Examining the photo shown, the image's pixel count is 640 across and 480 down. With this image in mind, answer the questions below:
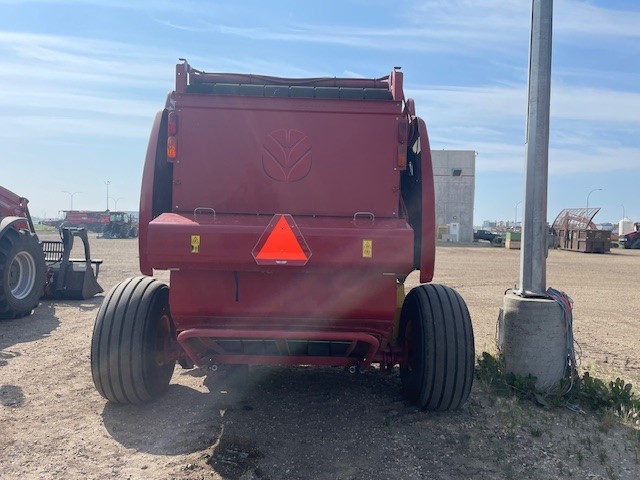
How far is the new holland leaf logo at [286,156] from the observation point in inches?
178

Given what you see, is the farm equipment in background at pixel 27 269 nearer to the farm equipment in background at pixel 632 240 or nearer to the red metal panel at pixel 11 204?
the red metal panel at pixel 11 204

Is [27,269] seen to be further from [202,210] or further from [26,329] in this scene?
[202,210]

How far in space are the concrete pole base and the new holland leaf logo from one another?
2513 mm

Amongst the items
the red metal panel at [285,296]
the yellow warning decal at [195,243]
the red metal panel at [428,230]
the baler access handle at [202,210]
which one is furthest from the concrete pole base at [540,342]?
the yellow warning decal at [195,243]

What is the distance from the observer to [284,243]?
3979 millimetres

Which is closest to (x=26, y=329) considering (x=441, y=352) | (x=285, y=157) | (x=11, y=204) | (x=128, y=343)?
(x=11, y=204)

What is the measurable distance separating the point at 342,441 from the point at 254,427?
704 millimetres

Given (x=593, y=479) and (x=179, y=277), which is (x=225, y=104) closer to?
(x=179, y=277)

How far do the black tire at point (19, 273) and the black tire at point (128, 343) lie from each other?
4.95 meters

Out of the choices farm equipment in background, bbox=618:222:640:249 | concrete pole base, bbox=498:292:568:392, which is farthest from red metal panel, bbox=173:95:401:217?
farm equipment in background, bbox=618:222:640:249

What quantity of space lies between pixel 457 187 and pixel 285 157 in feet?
155

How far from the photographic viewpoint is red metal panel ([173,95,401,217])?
4.50 meters

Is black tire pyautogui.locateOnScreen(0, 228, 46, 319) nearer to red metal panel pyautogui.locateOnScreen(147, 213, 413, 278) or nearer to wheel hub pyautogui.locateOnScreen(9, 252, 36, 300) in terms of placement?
wheel hub pyautogui.locateOnScreen(9, 252, 36, 300)

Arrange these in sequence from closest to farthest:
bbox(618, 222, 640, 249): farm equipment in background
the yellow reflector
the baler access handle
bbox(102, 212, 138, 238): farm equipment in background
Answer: the baler access handle < the yellow reflector < bbox(618, 222, 640, 249): farm equipment in background < bbox(102, 212, 138, 238): farm equipment in background
